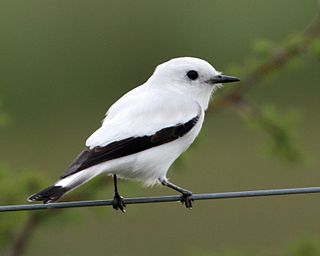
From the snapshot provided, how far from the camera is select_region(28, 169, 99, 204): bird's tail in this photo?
29.6ft

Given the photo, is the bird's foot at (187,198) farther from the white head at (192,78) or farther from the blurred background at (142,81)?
the blurred background at (142,81)

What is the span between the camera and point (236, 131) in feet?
62.1

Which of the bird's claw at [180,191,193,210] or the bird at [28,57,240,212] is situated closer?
the bird at [28,57,240,212]

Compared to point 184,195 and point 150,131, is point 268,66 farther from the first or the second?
point 150,131

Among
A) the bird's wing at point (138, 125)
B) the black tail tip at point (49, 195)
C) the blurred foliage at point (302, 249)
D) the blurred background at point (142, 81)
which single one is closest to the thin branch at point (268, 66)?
the blurred background at point (142, 81)

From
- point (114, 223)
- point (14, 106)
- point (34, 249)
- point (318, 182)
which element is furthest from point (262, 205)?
point (34, 249)

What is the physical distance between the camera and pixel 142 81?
59.7ft

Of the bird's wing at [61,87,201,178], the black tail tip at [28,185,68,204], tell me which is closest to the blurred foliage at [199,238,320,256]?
the bird's wing at [61,87,201,178]

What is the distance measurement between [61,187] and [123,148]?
1.91ft

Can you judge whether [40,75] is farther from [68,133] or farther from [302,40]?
[302,40]

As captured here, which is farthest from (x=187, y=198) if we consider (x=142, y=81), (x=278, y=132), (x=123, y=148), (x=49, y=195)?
(x=142, y=81)

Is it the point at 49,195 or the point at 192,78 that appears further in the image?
the point at 192,78

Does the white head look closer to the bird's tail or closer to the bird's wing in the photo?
the bird's wing

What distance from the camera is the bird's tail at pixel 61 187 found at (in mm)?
9031
